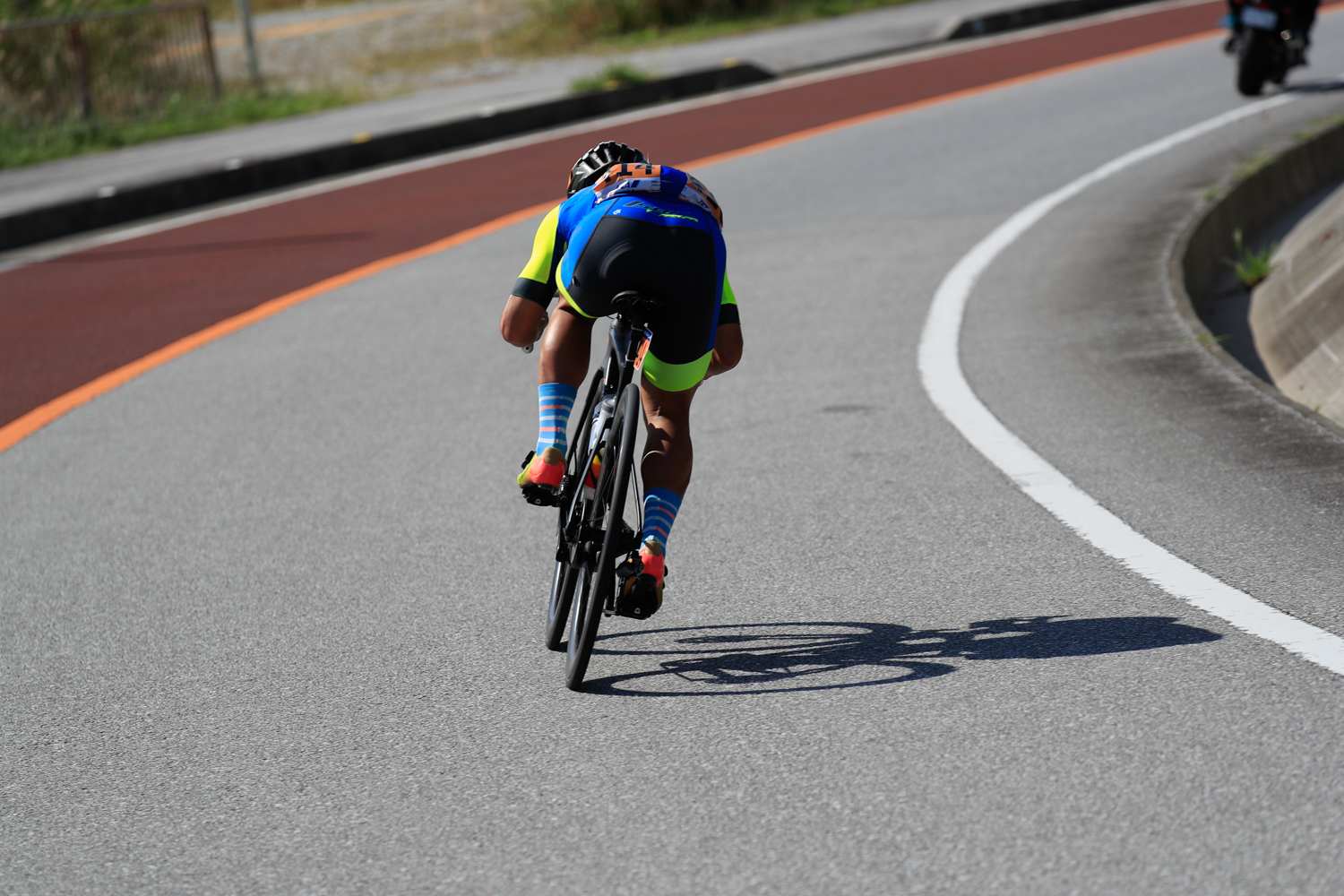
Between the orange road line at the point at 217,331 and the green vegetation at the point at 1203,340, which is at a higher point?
the green vegetation at the point at 1203,340

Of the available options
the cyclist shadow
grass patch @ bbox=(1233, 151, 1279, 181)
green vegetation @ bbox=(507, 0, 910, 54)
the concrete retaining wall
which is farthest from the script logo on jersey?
green vegetation @ bbox=(507, 0, 910, 54)

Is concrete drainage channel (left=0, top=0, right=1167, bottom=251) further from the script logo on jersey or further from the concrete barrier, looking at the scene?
the script logo on jersey

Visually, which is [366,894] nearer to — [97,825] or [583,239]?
[97,825]

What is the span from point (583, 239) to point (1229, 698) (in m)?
2.05

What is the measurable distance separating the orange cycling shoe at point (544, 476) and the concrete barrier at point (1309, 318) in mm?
3694

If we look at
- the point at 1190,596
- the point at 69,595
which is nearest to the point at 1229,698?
the point at 1190,596

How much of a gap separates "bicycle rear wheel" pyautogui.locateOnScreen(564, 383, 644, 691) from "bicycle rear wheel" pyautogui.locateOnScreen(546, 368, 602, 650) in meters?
0.09

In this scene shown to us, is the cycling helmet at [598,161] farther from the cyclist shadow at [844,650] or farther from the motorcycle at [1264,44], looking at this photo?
the motorcycle at [1264,44]

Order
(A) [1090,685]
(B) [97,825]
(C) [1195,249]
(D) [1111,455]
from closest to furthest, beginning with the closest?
(B) [97,825]
(A) [1090,685]
(D) [1111,455]
(C) [1195,249]

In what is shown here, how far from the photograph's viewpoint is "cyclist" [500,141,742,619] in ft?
12.9

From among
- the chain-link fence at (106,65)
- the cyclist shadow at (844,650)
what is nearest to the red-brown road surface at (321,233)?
the cyclist shadow at (844,650)

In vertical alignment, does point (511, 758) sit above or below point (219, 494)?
above

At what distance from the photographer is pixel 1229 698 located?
3.59 m

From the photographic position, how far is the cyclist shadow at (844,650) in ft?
13.0
